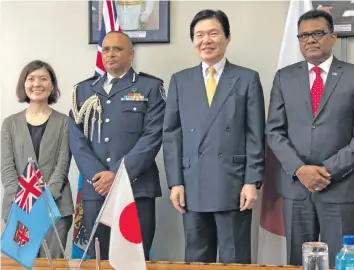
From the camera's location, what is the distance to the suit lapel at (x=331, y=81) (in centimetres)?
218

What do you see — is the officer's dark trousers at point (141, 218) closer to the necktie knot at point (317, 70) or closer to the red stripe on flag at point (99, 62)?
the red stripe on flag at point (99, 62)

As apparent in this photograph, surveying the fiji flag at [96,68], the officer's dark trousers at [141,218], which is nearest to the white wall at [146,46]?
the fiji flag at [96,68]

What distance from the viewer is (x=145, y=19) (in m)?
3.10

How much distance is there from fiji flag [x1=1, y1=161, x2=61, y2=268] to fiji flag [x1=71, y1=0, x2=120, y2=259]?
1.14 m

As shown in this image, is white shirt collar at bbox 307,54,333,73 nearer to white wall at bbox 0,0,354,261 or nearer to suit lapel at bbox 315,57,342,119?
suit lapel at bbox 315,57,342,119

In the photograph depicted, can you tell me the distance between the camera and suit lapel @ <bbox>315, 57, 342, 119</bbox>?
2.18 metres

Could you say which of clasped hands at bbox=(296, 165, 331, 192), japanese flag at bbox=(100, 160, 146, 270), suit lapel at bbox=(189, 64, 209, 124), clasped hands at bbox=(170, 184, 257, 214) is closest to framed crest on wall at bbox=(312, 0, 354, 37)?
suit lapel at bbox=(189, 64, 209, 124)

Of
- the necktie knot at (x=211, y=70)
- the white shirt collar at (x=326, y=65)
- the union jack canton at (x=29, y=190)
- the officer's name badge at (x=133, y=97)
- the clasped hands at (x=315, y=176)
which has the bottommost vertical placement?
the clasped hands at (x=315, y=176)

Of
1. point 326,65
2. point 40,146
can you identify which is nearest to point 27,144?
point 40,146

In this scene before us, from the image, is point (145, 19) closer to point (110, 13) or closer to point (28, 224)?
point (110, 13)

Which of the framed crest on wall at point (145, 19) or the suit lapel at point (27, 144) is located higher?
the framed crest on wall at point (145, 19)

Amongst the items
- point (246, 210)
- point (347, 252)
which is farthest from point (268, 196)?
point (347, 252)

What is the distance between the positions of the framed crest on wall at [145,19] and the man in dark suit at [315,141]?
1.03m

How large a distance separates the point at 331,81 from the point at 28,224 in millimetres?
1404
